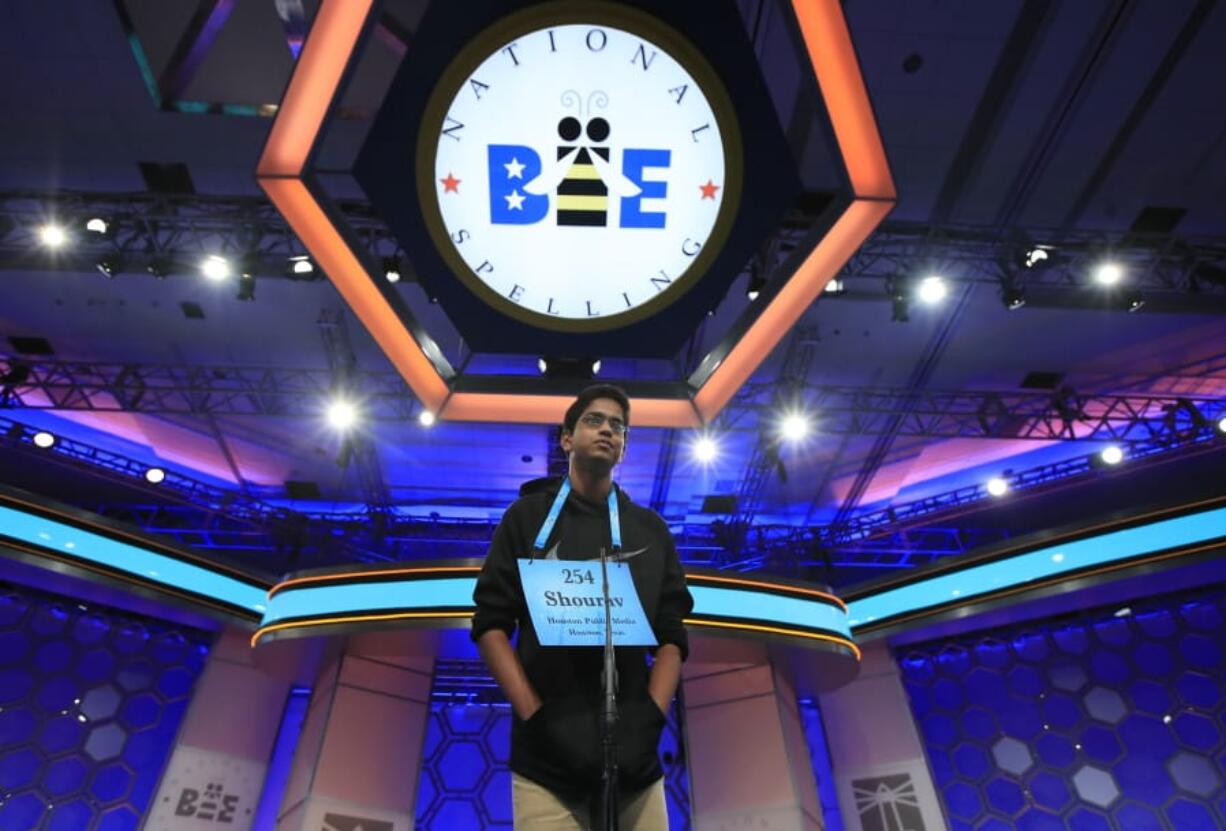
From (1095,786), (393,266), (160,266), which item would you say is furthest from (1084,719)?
(160,266)

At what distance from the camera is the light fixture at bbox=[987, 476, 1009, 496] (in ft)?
32.2

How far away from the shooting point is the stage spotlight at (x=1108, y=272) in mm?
7090

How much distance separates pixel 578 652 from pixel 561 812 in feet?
0.83

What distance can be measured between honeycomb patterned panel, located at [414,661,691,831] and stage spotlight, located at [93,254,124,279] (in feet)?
15.7

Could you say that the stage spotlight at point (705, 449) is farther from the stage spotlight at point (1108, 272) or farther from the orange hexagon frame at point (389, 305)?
the orange hexagon frame at point (389, 305)

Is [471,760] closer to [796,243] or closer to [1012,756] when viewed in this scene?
[1012,756]

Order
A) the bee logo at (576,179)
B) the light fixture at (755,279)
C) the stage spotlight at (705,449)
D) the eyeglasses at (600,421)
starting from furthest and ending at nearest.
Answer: the stage spotlight at (705,449) < the light fixture at (755,279) < the bee logo at (576,179) < the eyeglasses at (600,421)

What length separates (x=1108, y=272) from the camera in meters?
7.10

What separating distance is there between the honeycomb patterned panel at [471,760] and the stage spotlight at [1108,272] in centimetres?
576

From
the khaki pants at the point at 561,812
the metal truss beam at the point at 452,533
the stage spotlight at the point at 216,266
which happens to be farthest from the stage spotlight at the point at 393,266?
the khaki pants at the point at 561,812

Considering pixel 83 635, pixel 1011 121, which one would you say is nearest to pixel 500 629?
pixel 83 635

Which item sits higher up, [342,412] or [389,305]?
[342,412]

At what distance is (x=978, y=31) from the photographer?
5633mm

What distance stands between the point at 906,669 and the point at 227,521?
9416 mm
